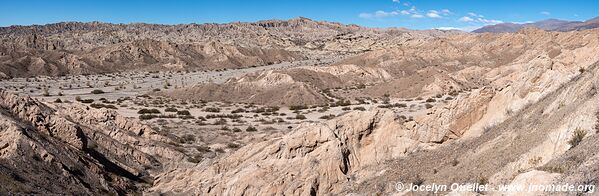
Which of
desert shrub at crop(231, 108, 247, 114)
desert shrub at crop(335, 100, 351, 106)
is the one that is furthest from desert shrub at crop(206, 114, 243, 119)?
desert shrub at crop(335, 100, 351, 106)

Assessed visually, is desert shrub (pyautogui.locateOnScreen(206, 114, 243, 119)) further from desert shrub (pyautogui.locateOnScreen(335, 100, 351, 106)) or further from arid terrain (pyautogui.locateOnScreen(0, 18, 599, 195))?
desert shrub (pyautogui.locateOnScreen(335, 100, 351, 106))

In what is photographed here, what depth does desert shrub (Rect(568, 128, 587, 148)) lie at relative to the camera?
9.37 m

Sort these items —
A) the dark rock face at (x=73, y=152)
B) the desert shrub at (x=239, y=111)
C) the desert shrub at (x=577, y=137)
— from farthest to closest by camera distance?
the desert shrub at (x=239, y=111) < the dark rock face at (x=73, y=152) < the desert shrub at (x=577, y=137)

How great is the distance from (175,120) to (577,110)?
106 ft

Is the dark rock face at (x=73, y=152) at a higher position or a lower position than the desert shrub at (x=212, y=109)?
higher

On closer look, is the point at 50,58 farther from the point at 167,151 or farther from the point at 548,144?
the point at 548,144

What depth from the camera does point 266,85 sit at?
54.6 meters

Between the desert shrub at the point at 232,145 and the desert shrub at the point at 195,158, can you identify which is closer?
the desert shrub at the point at 195,158

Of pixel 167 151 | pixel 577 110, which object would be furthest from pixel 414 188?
pixel 167 151

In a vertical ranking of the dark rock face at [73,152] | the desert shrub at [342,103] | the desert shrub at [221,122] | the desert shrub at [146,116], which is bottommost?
the desert shrub at [221,122]

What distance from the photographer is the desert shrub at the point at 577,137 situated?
9.37 m

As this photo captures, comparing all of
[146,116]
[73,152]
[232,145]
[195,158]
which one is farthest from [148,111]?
[73,152]

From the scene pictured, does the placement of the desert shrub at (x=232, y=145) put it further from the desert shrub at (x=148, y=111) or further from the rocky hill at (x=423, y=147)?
the desert shrub at (x=148, y=111)

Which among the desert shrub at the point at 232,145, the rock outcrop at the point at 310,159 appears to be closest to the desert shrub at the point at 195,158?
the desert shrub at the point at 232,145
